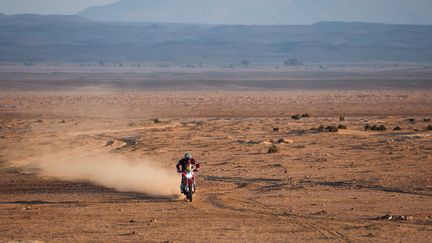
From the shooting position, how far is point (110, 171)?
2481cm

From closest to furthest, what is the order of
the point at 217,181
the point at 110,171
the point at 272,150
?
the point at 217,181
the point at 110,171
the point at 272,150

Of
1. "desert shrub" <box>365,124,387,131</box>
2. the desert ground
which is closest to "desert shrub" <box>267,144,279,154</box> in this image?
the desert ground

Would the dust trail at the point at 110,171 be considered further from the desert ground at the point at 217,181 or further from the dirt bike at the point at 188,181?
the dirt bike at the point at 188,181

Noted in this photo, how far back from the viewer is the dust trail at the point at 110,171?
21.1 m

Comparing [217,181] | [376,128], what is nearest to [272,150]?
[217,181]

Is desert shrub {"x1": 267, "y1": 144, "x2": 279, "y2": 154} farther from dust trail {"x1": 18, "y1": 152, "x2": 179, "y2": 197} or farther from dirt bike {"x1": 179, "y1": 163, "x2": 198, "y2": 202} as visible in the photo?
dirt bike {"x1": 179, "y1": 163, "x2": 198, "y2": 202}

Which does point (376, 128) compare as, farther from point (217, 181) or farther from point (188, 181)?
point (188, 181)

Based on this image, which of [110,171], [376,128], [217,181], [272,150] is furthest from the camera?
[376,128]

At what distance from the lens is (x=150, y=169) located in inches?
967

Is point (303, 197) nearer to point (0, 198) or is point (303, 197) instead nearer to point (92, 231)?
point (92, 231)

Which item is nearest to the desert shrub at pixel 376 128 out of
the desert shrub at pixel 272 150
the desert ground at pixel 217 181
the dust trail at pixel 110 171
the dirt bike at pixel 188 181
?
the desert ground at pixel 217 181

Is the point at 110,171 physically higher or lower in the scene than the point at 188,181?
lower

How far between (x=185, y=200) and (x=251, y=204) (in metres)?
1.60

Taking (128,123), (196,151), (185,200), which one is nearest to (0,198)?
(185,200)
